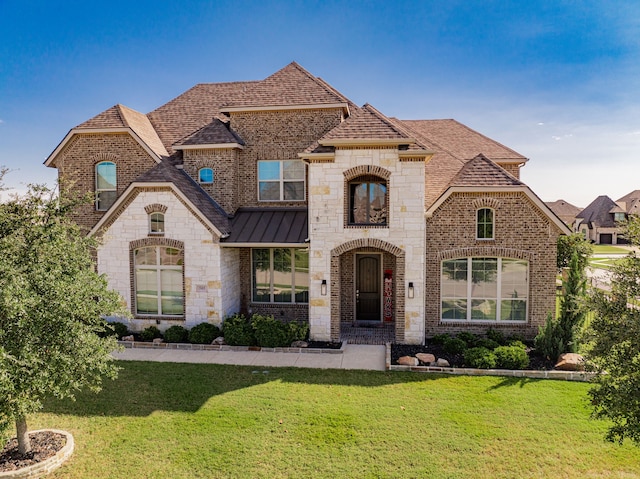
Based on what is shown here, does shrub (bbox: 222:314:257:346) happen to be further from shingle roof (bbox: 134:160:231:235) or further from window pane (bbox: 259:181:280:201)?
window pane (bbox: 259:181:280:201)

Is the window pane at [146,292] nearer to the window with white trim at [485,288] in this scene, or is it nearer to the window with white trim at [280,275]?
the window with white trim at [280,275]

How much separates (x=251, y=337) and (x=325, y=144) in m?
7.03

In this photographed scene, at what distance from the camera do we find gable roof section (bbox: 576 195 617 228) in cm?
7462

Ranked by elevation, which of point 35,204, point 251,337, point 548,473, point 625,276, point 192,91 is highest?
point 192,91

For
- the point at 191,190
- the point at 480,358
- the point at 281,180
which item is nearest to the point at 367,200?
the point at 281,180

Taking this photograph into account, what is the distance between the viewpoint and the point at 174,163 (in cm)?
1727

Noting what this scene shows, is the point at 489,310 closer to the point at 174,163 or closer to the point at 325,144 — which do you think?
the point at 325,144

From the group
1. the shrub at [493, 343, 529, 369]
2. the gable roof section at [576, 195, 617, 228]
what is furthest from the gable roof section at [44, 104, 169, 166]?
the gable roof section at [576, 195, 617, 228]

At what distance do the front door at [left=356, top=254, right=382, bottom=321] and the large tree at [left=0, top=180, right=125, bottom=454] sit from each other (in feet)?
33.1

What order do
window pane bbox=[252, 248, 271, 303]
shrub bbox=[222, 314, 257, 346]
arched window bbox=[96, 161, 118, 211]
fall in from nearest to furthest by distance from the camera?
shrub bbox=[222, 314, 257, 346], window pane bbox=[252, 248, 271, 303], arched window bbox=[96, 161, 118, 211]

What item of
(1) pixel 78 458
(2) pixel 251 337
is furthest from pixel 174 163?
(1) pixel 78 458

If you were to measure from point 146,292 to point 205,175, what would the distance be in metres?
5.33

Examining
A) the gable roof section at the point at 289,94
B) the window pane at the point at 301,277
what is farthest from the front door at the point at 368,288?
the gable roof section at the point at 289,94

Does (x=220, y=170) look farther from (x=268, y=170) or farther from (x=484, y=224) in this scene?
(x=484, y=224)
